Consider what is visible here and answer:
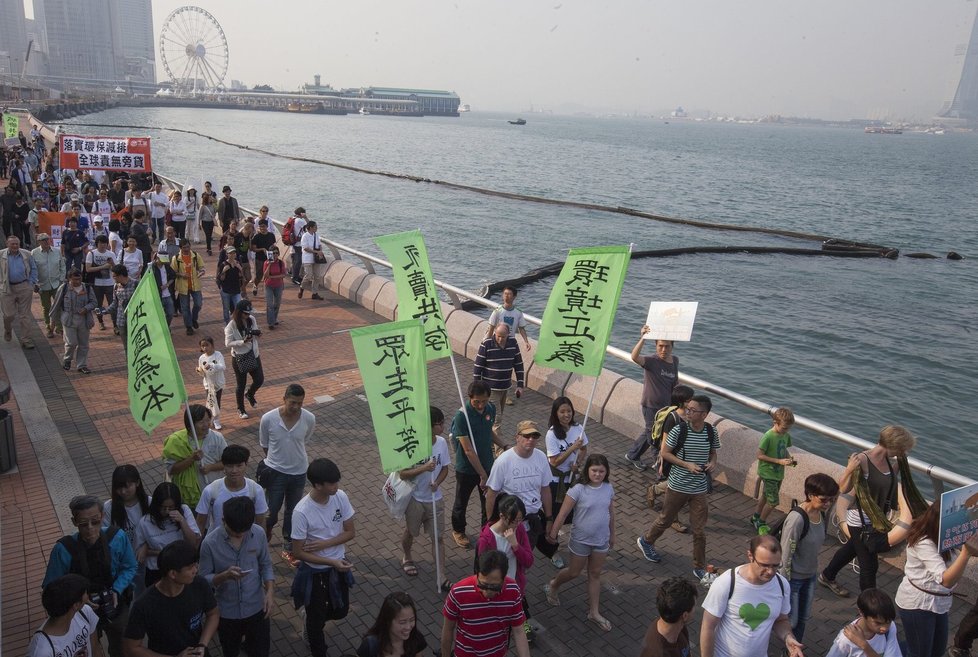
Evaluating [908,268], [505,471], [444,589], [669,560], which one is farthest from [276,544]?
[908,268]

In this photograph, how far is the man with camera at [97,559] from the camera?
5.04m

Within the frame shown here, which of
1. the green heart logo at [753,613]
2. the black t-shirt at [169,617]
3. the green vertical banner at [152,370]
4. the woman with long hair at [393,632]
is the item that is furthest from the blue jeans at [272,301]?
the green heart logo at [753,613]

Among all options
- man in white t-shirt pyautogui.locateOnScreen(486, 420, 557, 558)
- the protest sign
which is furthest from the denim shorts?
the protest sign

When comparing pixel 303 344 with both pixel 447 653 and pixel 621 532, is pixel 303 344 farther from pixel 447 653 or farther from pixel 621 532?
pixel 447 653

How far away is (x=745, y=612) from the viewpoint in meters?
4.75

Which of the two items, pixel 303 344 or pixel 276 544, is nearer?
pixel 276 544

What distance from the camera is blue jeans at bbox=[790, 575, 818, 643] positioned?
5879 millimetres

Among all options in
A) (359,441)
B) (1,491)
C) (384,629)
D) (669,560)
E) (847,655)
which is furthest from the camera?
(359,441)

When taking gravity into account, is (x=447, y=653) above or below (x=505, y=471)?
below

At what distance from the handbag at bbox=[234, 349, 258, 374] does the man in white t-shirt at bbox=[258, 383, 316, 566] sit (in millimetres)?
3236

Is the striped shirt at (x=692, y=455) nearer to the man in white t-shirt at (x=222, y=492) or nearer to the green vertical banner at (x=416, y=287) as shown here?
the green vertical banner at (x=416, y=287)

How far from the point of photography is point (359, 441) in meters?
9.88

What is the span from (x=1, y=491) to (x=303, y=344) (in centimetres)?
612

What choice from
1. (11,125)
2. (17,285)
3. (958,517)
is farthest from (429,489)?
(11,125)
